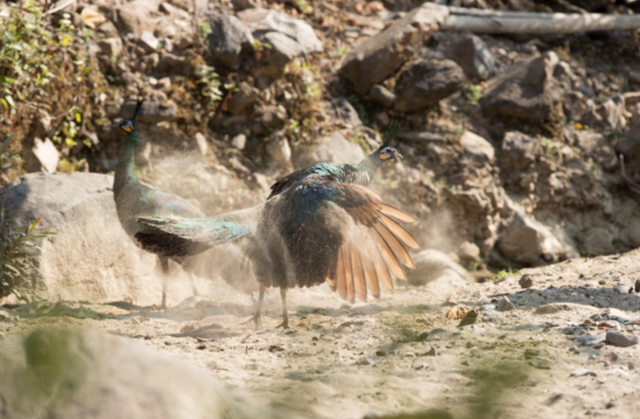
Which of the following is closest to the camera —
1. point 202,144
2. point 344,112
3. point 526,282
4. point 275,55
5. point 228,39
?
point 526,282

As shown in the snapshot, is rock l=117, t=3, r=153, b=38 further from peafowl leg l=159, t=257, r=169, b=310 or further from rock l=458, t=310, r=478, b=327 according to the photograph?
rock l=458, t=310, r=478, b=327

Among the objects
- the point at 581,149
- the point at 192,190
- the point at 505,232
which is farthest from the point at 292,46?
the point at 581,149

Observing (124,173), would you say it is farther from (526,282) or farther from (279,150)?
(526,282)

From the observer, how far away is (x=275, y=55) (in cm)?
1016

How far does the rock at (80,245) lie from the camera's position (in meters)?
6.70

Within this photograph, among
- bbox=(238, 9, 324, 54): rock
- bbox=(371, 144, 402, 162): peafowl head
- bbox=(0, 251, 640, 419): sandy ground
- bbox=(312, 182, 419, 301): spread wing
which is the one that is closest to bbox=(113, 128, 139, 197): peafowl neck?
bbox=(0, 251, 640, 419): sandy ground

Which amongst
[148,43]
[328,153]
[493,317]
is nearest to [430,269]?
[328,153]

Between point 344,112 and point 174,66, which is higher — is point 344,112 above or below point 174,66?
below

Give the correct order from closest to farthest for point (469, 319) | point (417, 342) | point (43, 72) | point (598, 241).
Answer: point (417, 342)
point (469, 319)
point (43, 72)
point (598, 241)

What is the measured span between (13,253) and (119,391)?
417 centimetres

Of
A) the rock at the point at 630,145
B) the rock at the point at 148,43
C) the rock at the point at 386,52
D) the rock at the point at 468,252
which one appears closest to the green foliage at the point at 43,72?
the rock at the point at 148,43

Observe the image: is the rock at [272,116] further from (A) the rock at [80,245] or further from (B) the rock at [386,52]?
(A) the rock at [80,245]

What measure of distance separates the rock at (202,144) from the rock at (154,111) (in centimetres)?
41

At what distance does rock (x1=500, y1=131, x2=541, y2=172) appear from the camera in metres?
11.4
